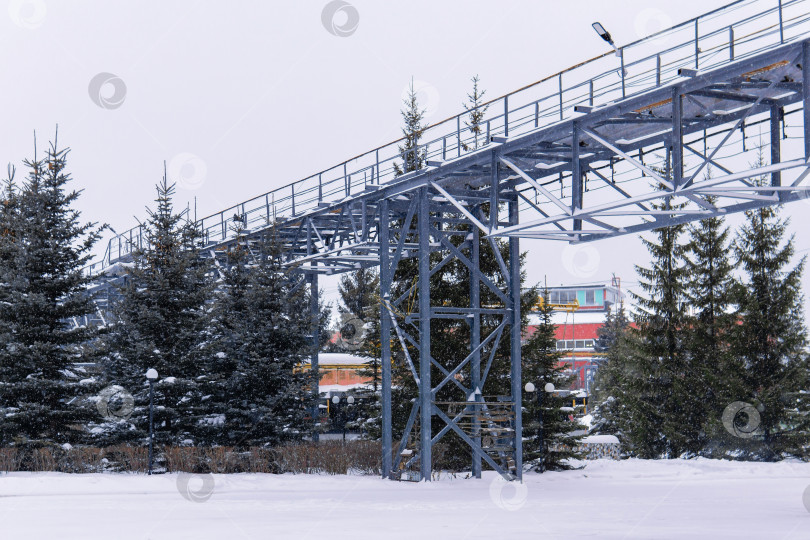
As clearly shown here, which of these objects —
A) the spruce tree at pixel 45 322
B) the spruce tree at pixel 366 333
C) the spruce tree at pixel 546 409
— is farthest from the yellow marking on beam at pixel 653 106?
the spruce tree at pixel 45 322

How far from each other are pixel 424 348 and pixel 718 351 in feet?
53.0

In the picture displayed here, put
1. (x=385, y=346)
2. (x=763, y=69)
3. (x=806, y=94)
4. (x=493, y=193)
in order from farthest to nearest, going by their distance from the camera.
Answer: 1. (x=385, y=346)
2. (x=493, y=193)
3. (x=763, y=69)
4. (x=806, y=94)

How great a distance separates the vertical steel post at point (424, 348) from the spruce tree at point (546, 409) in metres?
5.18

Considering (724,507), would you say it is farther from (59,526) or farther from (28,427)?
(28,427)

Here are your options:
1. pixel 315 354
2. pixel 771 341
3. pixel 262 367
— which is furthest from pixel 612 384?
pixel 262 367

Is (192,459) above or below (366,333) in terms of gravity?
below

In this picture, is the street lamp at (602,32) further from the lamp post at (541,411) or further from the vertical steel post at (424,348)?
the lamp post at (541,411)

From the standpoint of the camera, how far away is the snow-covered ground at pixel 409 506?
549 inches

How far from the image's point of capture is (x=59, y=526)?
47.5ft

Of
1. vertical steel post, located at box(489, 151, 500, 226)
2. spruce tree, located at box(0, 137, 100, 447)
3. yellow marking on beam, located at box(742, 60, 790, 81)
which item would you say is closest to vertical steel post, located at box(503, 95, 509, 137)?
vertical steel post, located at box(489, 151, 500, 226)

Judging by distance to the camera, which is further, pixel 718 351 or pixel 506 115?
pixel 718 351

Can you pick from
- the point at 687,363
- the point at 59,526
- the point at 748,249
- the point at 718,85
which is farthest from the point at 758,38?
the point at 687,363

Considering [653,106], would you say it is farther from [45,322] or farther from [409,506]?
[45,322]

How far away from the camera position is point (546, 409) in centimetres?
2777
